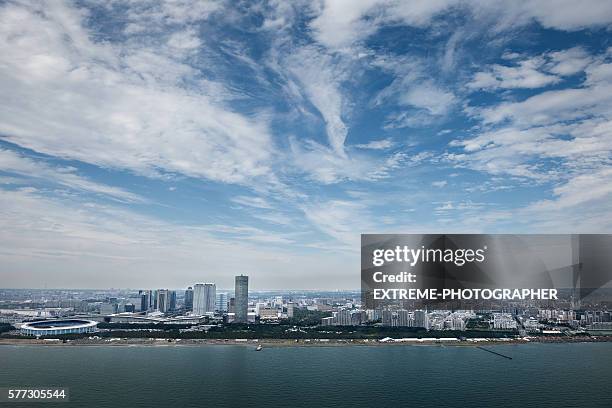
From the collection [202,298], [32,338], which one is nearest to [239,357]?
[32,338]

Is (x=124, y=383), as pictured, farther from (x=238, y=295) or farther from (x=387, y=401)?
(x=238, y=295)

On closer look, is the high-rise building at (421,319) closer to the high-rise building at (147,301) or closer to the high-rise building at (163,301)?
the high-rise building at (163,301)

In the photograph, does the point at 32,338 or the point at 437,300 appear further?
the point at 437,300

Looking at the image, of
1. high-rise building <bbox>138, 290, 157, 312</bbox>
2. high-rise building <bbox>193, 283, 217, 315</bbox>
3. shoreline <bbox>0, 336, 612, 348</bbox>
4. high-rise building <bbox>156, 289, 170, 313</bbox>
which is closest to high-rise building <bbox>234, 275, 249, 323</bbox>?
high-rise building <bbox>193, 283, 217, 315</bbox>

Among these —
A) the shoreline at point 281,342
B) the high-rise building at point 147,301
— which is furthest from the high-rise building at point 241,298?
the high-rise building at point 147,301

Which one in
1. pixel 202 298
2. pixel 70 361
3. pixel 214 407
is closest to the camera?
pixel 214 407
